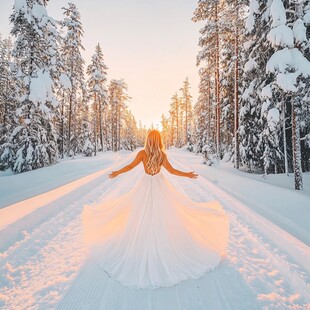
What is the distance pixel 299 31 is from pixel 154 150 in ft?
27.3

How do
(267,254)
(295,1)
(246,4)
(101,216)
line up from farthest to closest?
1. (246,4)
2. (295,1)
3. (101,216)
4. (267,254)

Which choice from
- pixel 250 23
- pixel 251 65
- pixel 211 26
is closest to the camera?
pixel 250 23

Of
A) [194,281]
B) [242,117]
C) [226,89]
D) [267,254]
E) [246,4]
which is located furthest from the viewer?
[226,89]

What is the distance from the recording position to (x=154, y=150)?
423 cm

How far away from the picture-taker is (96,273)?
11.7ft

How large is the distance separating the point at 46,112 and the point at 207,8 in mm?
16485

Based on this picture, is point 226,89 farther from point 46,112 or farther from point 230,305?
point 230,305

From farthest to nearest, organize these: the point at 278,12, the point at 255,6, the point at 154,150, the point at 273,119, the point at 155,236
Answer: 1. the point at 255,6
2. the point at 273,119
3. the point at 278,12
4. the point at 154,150
5. the point at 155,236

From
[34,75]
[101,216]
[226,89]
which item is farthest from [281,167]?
[34,75]

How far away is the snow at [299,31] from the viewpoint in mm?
8461

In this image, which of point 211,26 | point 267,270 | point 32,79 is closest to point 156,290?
point 267,270

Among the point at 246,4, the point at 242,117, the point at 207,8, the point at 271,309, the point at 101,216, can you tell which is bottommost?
the point at 271,309

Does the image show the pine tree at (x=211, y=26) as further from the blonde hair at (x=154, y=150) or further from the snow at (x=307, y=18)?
the blonde hair at (x=154, y=150)

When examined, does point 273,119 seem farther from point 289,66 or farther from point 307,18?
point 307,18
